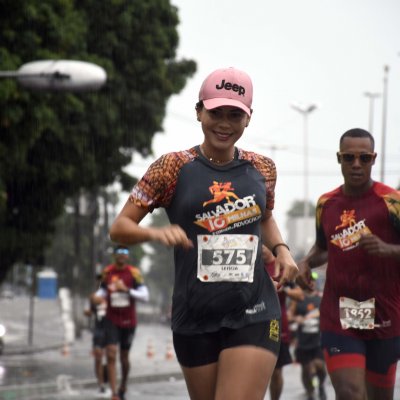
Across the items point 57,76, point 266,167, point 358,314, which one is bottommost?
point 358,314

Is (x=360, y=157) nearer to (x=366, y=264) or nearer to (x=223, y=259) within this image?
(x=366, y=264)

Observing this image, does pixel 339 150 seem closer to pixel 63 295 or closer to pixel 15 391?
pixel 15 391

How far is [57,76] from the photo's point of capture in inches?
821

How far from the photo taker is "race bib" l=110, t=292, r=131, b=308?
17.5m

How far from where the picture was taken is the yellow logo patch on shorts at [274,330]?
630 cm

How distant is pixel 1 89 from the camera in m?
22.0

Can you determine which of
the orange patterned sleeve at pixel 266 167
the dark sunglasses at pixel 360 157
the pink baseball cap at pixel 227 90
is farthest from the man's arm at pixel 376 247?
the pink baseball cap at pixel 227 90

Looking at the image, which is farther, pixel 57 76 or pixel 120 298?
pixel 57 76

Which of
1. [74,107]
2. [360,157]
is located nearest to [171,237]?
[360,157]

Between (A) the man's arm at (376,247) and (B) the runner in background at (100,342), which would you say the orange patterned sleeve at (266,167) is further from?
(B) the runner in background at (100,342)

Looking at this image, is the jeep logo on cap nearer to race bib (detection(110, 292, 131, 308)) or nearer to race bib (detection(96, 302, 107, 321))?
race bib (detection(110, 292, 131, 308))

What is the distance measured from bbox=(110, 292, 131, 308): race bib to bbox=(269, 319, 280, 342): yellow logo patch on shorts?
11.3 meters

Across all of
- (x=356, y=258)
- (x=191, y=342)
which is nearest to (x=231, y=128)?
(x=191, y=342)

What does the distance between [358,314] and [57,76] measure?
43.9 feet
